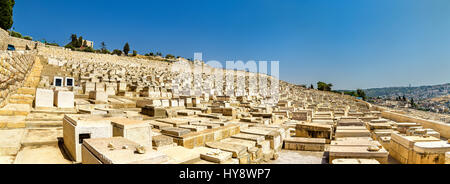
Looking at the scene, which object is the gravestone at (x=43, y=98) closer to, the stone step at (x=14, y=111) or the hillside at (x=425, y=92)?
the stone step at (x=14, y=111)

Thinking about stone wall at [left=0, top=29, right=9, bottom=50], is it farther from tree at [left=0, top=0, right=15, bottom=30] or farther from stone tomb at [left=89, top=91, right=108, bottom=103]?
stone tomb at [left=89, top=91, right=108, bottom=103]

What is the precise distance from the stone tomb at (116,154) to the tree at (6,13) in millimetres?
46852

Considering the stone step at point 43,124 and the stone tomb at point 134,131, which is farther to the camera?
the stone step at point 43,124

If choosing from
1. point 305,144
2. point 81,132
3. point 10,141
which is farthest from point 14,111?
point 305,144

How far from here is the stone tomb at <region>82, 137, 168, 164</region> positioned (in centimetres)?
262

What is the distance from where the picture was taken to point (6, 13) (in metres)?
36.4

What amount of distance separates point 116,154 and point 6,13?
48.3 metres

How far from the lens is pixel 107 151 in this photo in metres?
2.89

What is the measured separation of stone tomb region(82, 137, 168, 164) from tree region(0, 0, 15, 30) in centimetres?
4685

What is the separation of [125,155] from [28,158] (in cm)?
217

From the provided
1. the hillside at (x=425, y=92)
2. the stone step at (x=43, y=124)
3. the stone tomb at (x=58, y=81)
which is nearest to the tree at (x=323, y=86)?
the hillside at (x=425, y=92)

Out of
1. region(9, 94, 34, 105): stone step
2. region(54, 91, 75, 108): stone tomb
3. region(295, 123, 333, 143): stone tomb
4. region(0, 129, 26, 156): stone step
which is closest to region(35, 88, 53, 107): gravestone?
region(54, 91, 75, 108): stone tomb

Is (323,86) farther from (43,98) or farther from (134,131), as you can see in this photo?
(134,131)

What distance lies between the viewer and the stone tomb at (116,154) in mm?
2615
